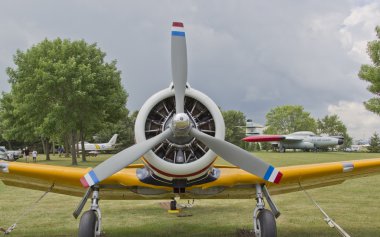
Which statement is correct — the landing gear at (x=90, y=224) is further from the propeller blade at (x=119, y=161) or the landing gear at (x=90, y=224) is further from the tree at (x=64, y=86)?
the tree at (x=64, y=86)

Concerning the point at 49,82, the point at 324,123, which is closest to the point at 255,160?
the point at 49,82

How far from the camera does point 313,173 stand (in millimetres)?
7055

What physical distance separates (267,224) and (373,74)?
3112 cm

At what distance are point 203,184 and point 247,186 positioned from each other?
0.95 metres

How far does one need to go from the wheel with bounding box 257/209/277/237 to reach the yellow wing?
74 cm

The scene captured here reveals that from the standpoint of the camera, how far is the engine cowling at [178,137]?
5859 millimetres

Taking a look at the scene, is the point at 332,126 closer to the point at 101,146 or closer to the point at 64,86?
the point at 101,146

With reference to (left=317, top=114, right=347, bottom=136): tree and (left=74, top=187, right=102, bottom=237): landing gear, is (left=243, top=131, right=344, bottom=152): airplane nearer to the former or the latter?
(left=317, top=114, right=347, bottom=136): tree

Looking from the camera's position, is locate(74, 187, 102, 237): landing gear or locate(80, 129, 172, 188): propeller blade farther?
locate(74, 187, 102, 237): landing gear

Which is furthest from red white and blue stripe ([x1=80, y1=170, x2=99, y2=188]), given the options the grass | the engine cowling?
the grass

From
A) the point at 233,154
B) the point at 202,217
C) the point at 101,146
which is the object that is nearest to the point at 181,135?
the point at 233,154

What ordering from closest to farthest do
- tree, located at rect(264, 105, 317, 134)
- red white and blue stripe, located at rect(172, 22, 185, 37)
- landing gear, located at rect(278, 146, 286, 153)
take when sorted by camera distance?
red white and blue stripe, located at rect(172, 22, 185, 37)
landing gear, located at rect(278, 146, 286, 153)
tree, located at rect(264, 105, 317, 134)

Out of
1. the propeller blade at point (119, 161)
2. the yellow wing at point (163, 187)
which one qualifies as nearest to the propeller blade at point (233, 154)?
the propeller blade at point (119, 161)

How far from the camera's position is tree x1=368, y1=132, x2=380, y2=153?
67.0m
